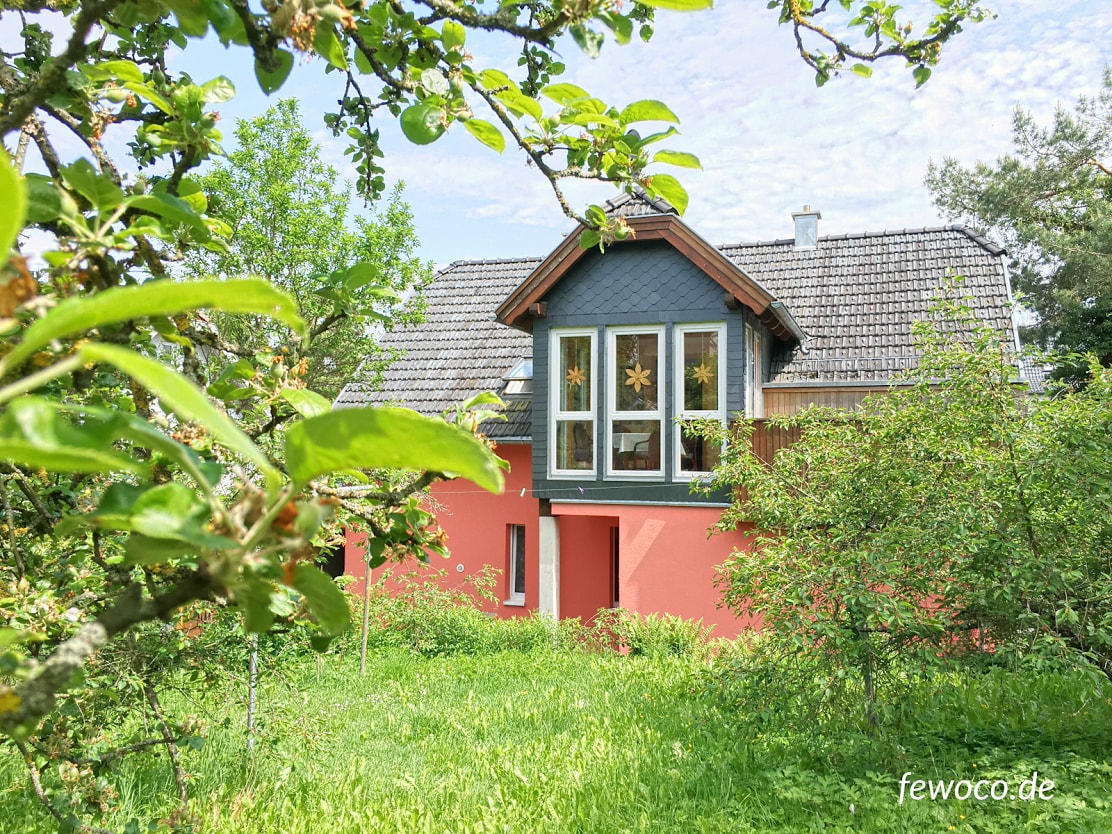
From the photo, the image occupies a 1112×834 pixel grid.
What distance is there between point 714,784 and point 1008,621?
2.12m

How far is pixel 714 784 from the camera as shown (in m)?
5.03

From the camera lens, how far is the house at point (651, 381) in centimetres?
1002

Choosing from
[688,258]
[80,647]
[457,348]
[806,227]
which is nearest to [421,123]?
[80,647]

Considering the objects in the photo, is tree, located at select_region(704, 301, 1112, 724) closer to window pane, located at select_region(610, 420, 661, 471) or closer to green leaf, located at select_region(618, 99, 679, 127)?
green leaf, located at select_region(618, 99, 679, 127)

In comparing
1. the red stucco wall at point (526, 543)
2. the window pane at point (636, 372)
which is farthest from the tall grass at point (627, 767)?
the red stucco wall at point (526, 543)

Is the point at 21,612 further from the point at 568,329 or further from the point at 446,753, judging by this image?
the point at 568,329

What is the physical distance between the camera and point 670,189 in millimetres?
1605

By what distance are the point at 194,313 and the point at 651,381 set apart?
8952mm

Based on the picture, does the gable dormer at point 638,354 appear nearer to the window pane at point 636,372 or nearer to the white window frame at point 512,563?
the window pane at point 636,372

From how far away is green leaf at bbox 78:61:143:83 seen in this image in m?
1.35

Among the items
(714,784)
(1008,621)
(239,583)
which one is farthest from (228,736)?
(239,583)

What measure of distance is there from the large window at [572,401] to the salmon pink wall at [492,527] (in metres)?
1.43

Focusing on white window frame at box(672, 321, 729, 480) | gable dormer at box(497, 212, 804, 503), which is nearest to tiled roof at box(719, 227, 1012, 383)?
gable dormer at box(497, 212, 804, 503)

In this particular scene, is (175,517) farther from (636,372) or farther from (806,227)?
(806,227)
